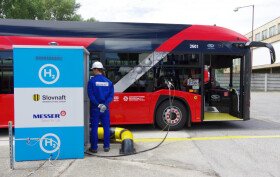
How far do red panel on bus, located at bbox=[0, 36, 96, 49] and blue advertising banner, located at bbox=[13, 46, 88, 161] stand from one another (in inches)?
95.7

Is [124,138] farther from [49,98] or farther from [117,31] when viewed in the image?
[117,31]

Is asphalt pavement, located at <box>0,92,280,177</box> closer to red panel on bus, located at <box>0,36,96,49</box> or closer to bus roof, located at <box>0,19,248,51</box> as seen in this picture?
red panel on bus, located at <box>0,36,96,49</box>

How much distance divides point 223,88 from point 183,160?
4.66 m

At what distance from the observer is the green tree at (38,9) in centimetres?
1593

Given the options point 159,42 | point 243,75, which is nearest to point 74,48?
point 159,42

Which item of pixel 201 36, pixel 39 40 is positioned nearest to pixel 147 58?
pixel 201 36

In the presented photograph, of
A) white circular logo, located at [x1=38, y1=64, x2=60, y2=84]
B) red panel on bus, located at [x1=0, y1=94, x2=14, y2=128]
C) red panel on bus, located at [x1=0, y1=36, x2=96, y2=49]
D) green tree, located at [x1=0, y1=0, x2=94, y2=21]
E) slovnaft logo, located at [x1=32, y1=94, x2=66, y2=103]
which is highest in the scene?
green tree, located at [x1=0, y1=0, x2=94, y2=21]

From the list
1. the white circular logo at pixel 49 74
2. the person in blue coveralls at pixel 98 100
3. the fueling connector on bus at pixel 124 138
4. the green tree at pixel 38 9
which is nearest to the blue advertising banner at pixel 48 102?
the white circular logo at pixel 49 74

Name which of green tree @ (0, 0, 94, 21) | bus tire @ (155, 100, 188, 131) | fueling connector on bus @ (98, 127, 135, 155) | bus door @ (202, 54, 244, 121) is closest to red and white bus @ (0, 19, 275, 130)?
bus tire @ (155, 100, 188, 131)

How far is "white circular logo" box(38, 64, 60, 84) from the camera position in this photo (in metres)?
5.31

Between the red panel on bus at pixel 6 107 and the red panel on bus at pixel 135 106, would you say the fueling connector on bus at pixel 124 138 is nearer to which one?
the red panel on bus at pixel 135 106

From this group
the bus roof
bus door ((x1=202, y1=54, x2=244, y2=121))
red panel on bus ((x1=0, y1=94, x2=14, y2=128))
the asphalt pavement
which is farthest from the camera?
bus door ((x1=202, y1=54, x2=244, y2=121))

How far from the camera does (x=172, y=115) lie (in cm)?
848

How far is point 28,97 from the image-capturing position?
5324mm
